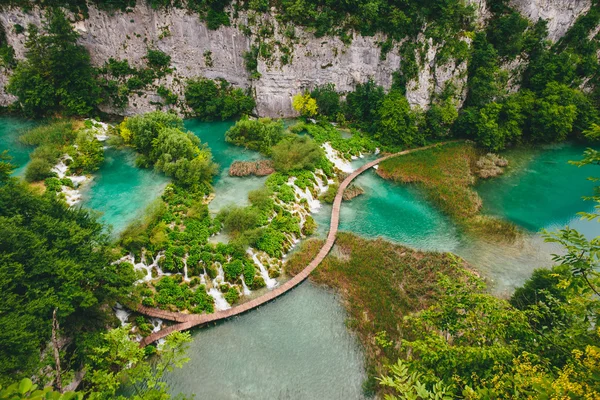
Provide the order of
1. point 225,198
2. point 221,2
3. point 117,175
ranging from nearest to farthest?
point 225,198 → point 117,175 → point 221,2

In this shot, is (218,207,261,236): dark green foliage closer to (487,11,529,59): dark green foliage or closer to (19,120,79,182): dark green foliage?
(19,120,79,182): dark green foliage

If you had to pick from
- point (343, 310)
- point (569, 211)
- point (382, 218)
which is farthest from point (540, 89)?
point (343, 310)

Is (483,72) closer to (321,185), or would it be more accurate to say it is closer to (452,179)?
(452,179)

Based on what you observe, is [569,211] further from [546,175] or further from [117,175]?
[117,175]

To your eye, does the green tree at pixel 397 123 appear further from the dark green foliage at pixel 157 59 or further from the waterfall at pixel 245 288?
the dark green foliage at pixel 157 59

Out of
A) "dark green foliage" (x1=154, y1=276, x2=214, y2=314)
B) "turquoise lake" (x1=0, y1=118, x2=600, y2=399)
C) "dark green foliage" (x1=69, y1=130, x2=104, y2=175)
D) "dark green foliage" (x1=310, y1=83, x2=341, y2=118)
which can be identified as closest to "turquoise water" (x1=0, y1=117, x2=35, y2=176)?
"turquoise lake" (x1=0, y1=118, x2=600, y2=399)

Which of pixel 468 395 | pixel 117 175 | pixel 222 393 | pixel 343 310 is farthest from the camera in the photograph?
pixel 117 175
